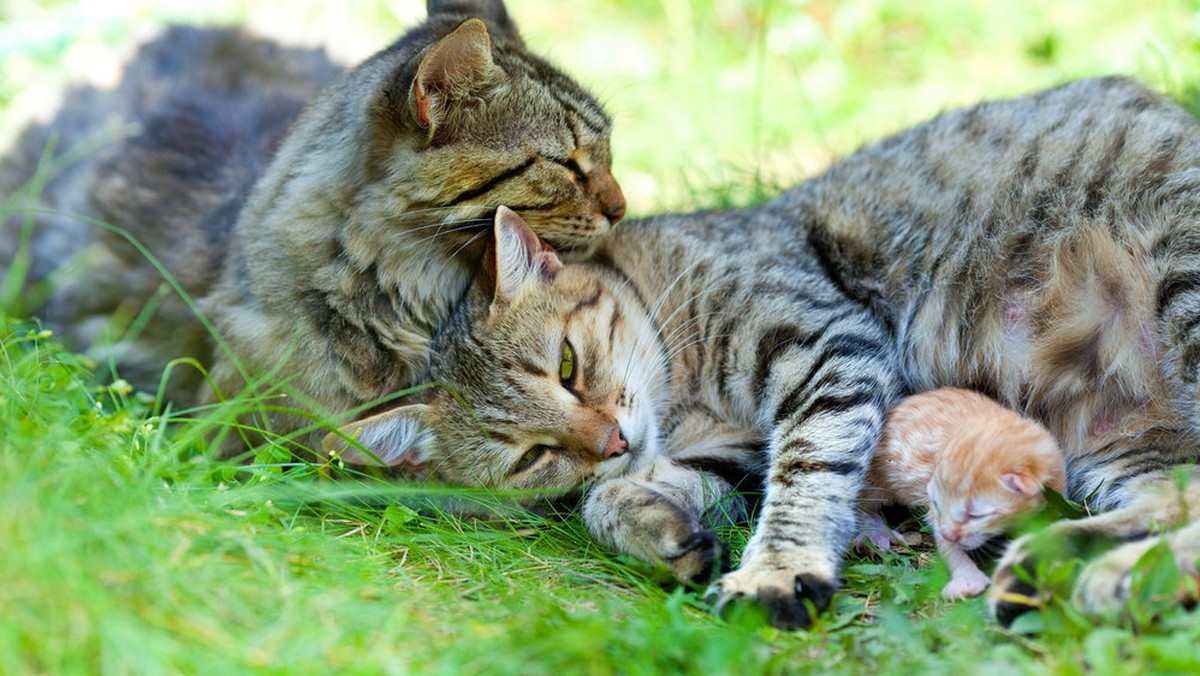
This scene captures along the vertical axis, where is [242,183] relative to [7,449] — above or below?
above

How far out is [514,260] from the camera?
9.02 ft

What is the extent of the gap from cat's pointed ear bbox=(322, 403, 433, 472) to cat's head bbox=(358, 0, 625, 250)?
542mm

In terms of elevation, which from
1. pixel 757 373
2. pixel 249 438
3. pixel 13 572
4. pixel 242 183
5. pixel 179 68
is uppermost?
pixel 179 68

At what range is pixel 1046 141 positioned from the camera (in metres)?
3.03

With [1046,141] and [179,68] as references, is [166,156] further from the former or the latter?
[1046,141]

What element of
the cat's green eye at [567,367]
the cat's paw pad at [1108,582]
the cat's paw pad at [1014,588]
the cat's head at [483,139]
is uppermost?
the cat's head at [483,139]

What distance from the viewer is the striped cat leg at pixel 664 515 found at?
244 centimetres

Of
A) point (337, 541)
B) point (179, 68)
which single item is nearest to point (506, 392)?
point (337, 541)

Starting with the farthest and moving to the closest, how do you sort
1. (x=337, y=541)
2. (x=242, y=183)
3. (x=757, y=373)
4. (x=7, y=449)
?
(x=242, y=183)
(x=757, y=373)
(x=337, y=541)
(x=7, y=449)

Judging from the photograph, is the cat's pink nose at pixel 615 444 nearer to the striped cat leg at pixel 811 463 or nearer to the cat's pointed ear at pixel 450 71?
the striped cat leg at pixel 811 463

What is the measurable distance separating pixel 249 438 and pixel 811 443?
169 cm

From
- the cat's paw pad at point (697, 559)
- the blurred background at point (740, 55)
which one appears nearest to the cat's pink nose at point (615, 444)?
the cat's paw pad at point (697, 559)

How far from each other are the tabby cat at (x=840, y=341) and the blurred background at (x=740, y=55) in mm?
1396

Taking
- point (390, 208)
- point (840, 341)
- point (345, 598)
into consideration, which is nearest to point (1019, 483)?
point (840, 341)
